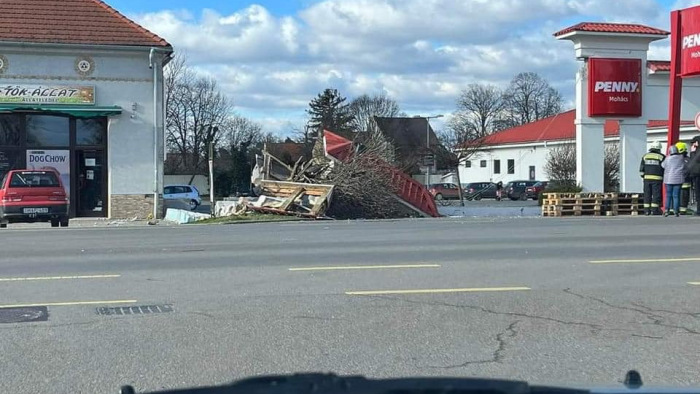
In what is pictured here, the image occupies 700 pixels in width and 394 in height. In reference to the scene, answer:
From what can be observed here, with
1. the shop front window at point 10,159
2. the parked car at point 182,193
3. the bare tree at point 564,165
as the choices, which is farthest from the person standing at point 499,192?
the shop front window at point 10,159

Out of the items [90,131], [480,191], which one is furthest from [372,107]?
[90,131]

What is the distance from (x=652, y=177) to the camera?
2191 cm

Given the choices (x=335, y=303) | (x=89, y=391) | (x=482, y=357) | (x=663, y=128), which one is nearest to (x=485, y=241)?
(x=335, y=303)

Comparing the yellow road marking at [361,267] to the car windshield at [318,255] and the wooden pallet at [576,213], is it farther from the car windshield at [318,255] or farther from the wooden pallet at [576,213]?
the wooden pallet at [576,213]

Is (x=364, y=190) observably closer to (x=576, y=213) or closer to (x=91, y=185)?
(x=576, y=213)

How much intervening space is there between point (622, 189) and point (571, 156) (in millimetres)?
23434

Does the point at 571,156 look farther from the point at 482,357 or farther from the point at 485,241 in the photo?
the point at 482,357

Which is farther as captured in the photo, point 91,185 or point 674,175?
point 91,185

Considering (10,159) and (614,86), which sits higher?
(614,86)

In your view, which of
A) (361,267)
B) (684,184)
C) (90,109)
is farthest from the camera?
(90,109)

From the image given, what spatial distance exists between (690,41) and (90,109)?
18845 millimetres

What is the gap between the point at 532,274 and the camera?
35.2 ft

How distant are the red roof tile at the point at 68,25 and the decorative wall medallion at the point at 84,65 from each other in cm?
56

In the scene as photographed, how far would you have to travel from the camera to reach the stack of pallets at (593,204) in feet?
79.6
